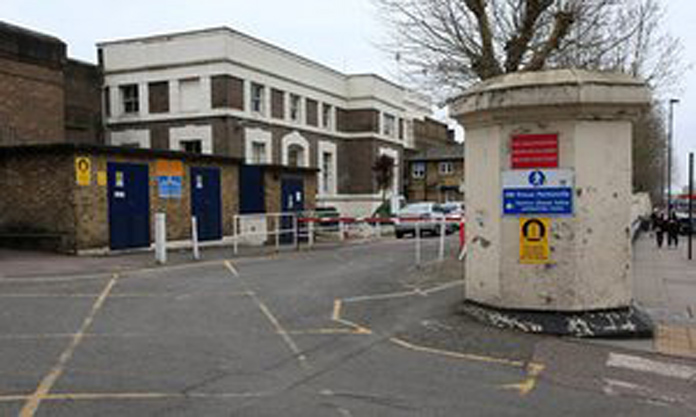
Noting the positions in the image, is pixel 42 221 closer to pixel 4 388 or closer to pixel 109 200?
pixel 109 200

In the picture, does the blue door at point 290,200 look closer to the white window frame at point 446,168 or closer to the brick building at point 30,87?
the brick building at point 30,87

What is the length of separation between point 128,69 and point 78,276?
2487cm

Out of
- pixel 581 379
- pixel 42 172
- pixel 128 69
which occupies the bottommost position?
pixel 581 379

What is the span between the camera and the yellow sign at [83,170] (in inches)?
622

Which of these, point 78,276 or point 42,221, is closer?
point 78,276

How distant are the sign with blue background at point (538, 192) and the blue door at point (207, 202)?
13.6 m

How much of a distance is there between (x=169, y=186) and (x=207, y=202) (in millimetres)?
1916

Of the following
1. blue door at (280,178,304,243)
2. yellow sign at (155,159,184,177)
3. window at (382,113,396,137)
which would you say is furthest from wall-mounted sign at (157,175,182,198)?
window at (382,113,396,137)

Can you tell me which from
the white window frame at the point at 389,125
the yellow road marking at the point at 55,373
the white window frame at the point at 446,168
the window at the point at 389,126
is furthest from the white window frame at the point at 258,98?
the white window frame at the point at 446,168

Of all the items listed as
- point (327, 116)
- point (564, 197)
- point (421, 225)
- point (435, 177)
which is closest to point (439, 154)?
point (435, 177)

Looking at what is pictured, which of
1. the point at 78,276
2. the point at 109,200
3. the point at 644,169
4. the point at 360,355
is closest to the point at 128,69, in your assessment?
the point at 109,200

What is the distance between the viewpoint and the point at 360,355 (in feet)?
21.8

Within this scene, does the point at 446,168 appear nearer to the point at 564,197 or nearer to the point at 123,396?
the point at 564,197

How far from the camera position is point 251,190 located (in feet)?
75.6
